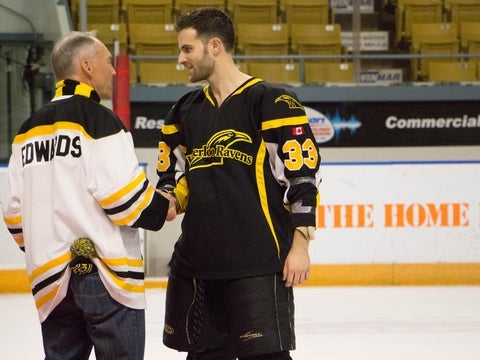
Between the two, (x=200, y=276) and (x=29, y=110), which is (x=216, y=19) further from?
(x=29, y=110)

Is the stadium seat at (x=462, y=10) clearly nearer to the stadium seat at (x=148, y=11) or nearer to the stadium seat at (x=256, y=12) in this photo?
the stadium seat at (x=256, y=12)

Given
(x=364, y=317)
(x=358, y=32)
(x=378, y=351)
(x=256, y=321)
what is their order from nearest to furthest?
(x=256, y=321)
(x=378, y=351)
(x=364, y=317)
(x=358, y=32)

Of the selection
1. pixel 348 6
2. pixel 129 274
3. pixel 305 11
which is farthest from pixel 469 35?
pixel 129 274

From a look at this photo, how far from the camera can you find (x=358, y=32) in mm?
11336

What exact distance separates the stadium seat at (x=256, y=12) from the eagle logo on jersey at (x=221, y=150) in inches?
344

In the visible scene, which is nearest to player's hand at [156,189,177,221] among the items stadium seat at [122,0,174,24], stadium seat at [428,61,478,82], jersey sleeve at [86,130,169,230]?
jersey sleeve at [86,130,169,230]

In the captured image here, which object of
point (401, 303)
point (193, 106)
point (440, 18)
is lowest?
point (401, 303)

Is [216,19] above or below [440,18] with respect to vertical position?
below

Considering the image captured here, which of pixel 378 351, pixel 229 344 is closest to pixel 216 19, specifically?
pixel 229 344

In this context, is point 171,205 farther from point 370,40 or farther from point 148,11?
point 370,40

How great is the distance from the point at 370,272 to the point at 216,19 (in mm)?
6018

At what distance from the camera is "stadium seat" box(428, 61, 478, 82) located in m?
11.7

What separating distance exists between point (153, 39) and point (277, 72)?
142 cm

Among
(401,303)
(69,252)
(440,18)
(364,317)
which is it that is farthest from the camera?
(440,18)
